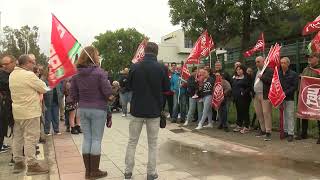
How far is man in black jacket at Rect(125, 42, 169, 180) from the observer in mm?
6719

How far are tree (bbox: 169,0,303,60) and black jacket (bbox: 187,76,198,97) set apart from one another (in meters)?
29.5

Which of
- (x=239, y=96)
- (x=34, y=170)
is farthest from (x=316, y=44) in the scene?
(x=34, y=170)

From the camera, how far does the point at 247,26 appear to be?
1737 inches

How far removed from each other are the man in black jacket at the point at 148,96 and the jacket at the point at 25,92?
6.34 ft

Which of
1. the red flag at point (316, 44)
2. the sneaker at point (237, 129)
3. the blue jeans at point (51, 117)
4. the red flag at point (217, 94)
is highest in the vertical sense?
the red flag at point (316, 44)

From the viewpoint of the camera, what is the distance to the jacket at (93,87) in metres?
7.00

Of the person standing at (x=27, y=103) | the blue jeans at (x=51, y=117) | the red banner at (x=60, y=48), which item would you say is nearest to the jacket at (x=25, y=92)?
the person standing at (x=27, y=103)

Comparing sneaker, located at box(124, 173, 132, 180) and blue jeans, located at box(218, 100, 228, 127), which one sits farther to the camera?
blue jeans, located at box(218, 100, 228, 127)

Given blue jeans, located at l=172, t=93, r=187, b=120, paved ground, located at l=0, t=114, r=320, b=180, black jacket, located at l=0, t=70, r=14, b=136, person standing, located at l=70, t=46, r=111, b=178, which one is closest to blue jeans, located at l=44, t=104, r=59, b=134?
paved ground, located at l=0, t=114, r=320, b=180

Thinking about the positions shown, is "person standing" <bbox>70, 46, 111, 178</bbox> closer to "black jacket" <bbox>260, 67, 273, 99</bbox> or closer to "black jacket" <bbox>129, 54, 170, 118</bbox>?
"black jacket" <bbox>129, 54, 170, 118</bbox>

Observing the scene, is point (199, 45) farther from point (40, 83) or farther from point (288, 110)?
point (40, 83)

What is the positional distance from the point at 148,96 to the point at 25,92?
2.35 metres

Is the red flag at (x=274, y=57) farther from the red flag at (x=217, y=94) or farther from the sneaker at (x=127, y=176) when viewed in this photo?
the sneaker at (x=127, y=176)

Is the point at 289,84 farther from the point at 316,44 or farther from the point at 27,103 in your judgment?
the point at 27,103
